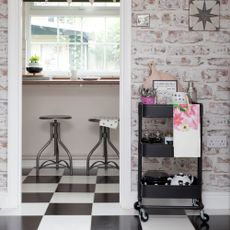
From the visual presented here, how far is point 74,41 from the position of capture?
6824mm

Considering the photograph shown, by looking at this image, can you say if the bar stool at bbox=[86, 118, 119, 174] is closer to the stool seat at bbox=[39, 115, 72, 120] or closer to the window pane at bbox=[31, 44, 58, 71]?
the stool seat at bbox=[39, 115, 72, 120]

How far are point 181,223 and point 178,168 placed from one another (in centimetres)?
58

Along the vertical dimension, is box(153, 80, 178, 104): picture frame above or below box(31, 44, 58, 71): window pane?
below

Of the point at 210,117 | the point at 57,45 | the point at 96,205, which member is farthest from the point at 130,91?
the point at 57,45

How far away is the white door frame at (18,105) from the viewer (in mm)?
4172

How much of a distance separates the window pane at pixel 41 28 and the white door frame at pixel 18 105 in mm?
2601

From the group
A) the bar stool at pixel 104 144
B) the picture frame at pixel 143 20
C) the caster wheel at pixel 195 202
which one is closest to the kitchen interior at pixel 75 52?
the bar stool at pixel 104 144

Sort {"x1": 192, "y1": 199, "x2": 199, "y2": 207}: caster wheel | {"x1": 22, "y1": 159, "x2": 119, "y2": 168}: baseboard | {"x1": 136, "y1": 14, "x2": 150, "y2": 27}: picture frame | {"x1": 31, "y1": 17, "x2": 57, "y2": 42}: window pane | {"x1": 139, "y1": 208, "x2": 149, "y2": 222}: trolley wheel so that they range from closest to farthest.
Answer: {"x1": 139, "y1": 208, "x2": 149, "y2": 222}: trolley wheel → {"x1": 192, "y1": 199, "x2": 199, "y2": 207}: caster wheel → {"x1": 136, "y1": 14, "x2": 150, "y2": 27}: picture frame → {"x1": 22, "y1": 159, "x2": 119, "y2": 168}: baseboard → {"x1": 31, "y1": 17, "x2": 57, "y2": 42}: window pane

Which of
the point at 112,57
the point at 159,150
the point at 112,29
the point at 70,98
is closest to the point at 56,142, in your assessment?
the point at 70,98

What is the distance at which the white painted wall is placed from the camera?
244 inches

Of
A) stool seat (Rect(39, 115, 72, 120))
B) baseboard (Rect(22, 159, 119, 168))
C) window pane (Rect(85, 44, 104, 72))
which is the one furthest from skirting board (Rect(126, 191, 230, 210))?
window pane (Rect(85, 44, 104, 72))

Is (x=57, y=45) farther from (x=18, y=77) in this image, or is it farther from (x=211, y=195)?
(x=211, y=195)

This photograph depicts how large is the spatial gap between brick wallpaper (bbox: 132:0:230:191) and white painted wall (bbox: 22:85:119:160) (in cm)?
203

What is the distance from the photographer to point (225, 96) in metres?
4.22
